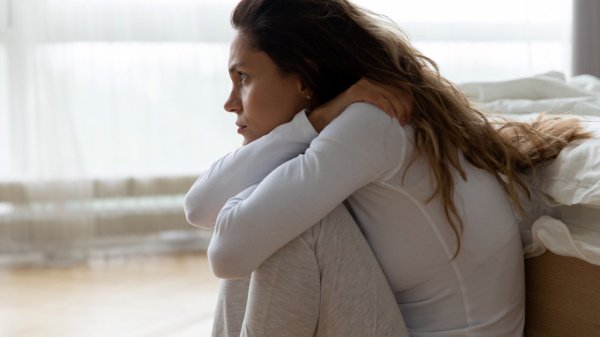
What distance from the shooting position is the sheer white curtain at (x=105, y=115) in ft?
9.60

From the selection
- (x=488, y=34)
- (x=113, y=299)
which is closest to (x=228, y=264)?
(x=113, y=299)

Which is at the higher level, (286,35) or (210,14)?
(286,35)

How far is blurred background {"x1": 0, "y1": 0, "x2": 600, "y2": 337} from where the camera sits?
2920 millimetres

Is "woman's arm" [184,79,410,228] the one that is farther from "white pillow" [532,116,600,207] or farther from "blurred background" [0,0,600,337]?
"blurred background" [0,0,600,337]

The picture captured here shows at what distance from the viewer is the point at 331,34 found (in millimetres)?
1252

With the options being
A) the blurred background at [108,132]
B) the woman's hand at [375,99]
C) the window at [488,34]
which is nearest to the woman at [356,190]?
the woman's hand at [375,99]

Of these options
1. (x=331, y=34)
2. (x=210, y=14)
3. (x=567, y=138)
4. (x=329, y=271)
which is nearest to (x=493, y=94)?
(x=567, y=138)

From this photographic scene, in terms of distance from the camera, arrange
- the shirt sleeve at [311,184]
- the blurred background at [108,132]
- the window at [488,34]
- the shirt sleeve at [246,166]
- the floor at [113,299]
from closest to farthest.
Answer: the shirt sleeve at [311,184] → the shirt sleeve at [246,166] → the floor at [113,299] → the blurred background at [108,132] → the window at [488,34]

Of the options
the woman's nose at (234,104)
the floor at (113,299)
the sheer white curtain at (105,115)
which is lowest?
the floor at (113,299)

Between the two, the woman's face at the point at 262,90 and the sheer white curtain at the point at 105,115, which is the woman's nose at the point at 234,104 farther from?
the sheer white curtain at the point at 105,115

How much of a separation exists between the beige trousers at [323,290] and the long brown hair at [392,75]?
15cm

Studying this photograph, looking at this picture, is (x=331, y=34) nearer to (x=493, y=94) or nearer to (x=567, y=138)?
(x=567, y=138)

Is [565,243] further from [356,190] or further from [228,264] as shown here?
[228,264]

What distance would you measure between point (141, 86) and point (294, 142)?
1883 millimetres
